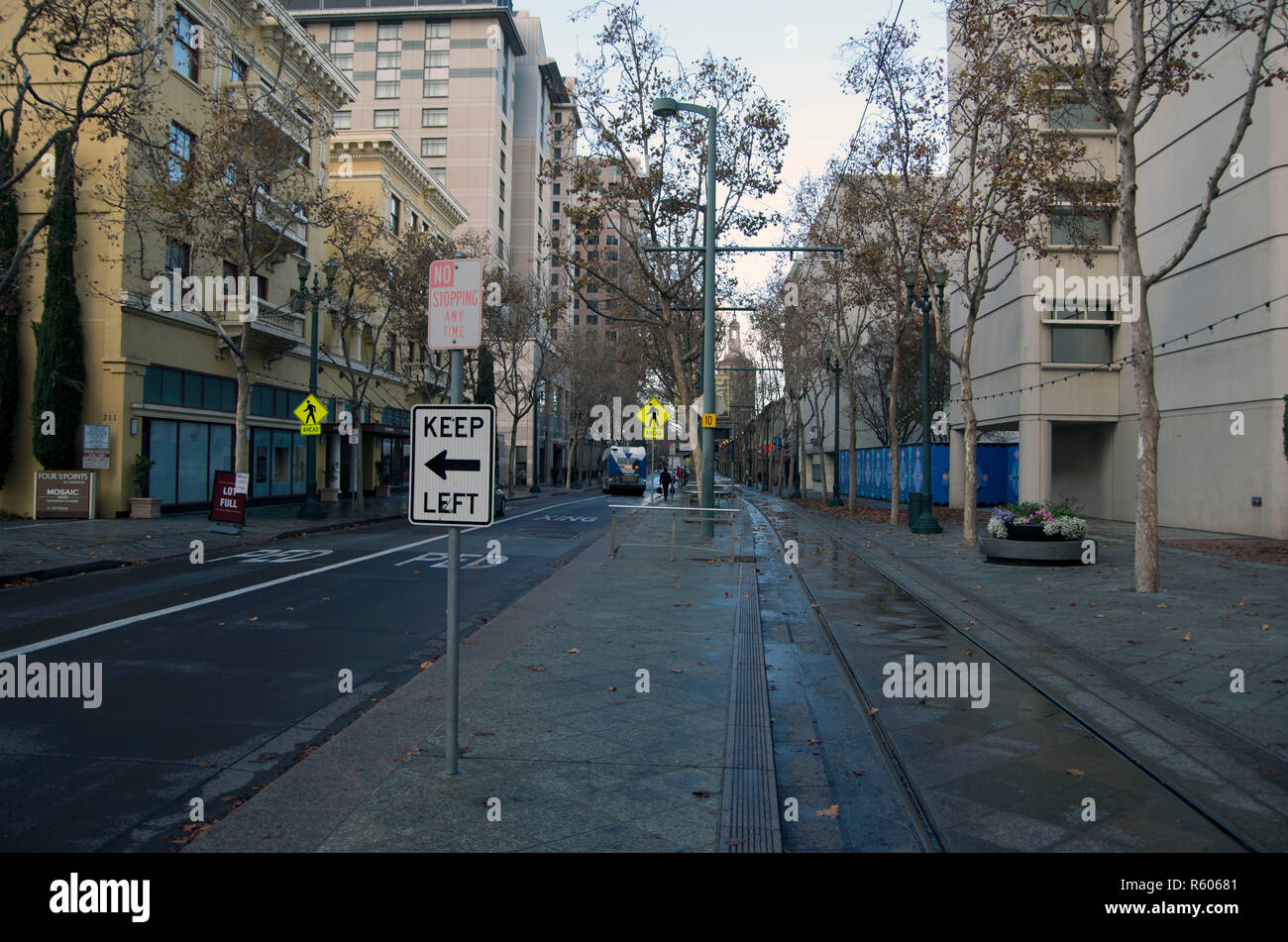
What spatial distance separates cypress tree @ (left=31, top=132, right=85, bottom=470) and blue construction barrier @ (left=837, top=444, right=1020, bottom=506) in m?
27.9

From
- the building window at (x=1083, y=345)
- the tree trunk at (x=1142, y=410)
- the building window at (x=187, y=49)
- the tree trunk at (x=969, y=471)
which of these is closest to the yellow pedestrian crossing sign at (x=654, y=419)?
the tree trunk at (x=969, y=471)

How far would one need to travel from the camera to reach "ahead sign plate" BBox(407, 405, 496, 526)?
4.53m

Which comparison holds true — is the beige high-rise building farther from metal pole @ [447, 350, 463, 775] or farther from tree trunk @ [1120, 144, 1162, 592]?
metal pole @ [447, 350, 463, 775]

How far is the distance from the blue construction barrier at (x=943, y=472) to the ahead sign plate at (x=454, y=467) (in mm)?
31212

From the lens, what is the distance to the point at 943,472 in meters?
42.9

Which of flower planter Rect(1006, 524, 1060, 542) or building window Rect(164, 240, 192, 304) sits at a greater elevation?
building window Rect(164, 240, 192, 304)

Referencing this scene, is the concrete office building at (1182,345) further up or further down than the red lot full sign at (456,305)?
further up

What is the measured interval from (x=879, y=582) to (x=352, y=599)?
8192 mm

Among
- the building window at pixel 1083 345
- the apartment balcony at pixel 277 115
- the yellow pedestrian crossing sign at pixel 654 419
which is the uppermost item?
the apartment balcony at pixel 277 115

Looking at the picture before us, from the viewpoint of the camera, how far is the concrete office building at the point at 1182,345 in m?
21.5

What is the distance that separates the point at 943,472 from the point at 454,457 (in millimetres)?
41520

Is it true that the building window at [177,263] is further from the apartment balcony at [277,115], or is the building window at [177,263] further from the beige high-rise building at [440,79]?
the beige high-rise building at [440,79]

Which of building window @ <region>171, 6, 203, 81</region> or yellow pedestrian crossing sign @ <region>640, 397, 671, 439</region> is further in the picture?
building window @ <region>171, 6, 203, 81</region>

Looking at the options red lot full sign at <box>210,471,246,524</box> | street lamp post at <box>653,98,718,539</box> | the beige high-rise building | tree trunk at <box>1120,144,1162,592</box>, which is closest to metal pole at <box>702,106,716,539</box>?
street lamp post at <box>653,98,718,539</box>
